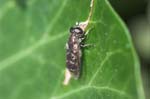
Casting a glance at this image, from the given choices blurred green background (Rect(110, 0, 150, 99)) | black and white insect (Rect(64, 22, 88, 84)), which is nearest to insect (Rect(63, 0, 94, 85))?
black and white insect (Rect(64, 22, 88, 84))

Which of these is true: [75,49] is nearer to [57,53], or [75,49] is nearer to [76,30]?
[76,30]

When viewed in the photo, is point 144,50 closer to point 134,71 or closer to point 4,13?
point 134,71

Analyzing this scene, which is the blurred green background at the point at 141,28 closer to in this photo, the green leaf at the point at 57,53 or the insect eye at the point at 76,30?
the green leaf at the point at 57,53

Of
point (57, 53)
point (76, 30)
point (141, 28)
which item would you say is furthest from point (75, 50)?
point (141, 28)

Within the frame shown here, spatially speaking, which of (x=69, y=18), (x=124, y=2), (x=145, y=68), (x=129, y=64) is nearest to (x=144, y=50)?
(x=145, y=68)

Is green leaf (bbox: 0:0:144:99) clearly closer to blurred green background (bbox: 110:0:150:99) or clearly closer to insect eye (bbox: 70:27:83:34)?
insect eye (bbox: 70:27:83:34)
